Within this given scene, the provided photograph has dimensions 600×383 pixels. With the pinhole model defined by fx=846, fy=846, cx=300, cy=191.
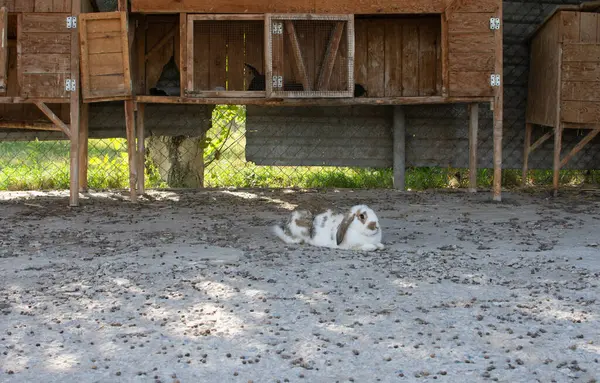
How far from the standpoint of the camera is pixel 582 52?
905cm

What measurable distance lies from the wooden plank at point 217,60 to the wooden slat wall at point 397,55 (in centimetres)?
158

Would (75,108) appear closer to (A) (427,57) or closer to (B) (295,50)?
(B) (295,50)

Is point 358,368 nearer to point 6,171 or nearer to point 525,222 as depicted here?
point 525,222

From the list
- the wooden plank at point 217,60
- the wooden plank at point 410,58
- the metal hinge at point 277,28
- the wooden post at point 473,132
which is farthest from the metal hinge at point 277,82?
the wooden post at point 473,132

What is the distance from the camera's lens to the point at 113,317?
4.56 m

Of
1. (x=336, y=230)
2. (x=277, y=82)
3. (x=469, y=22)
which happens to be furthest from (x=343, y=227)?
(x=469, y=22)

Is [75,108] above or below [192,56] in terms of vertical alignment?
below

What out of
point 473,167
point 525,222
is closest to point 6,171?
point 473,167

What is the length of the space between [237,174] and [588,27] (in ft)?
15.7

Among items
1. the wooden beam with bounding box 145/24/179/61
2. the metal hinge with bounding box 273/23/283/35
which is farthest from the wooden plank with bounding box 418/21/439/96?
the wooden beam with bounding box 145/24/179/61

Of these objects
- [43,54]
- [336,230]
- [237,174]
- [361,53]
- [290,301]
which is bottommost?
[290,301]

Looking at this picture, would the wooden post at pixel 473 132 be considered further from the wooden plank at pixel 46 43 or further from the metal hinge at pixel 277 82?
the wooden plank at pixel 46 43

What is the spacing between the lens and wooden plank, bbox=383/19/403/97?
33.3ft

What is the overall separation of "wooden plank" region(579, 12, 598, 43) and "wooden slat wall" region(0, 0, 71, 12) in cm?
538
